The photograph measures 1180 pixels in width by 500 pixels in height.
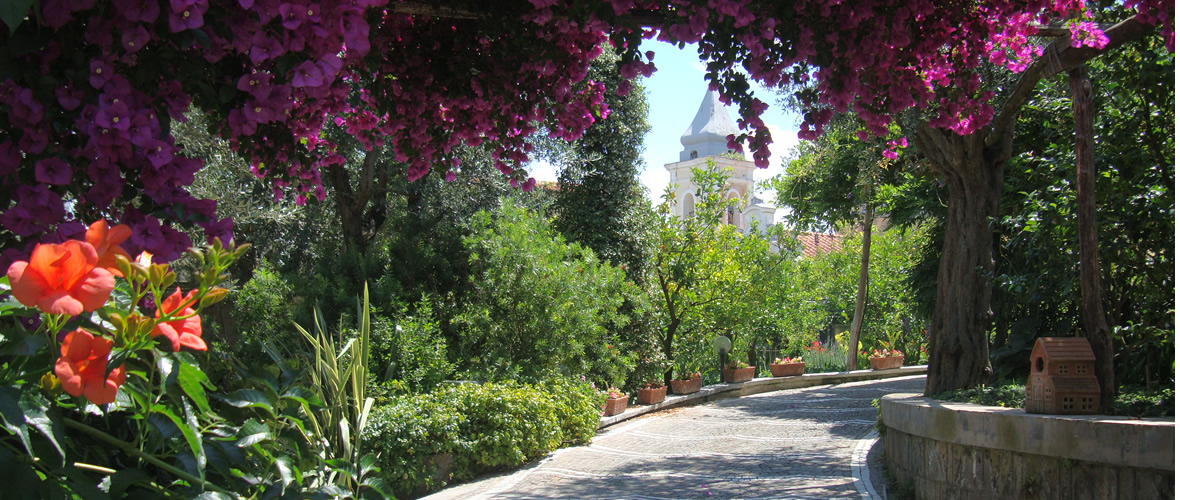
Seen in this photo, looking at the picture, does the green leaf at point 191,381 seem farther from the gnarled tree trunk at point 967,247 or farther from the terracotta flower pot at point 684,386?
the terracotta flower pot at point 684,386

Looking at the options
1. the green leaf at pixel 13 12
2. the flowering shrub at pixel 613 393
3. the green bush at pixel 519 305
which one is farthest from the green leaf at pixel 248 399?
the flowering shrub at pixel 613 393

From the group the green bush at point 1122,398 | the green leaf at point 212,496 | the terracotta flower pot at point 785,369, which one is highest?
the green leaf at point 212,496

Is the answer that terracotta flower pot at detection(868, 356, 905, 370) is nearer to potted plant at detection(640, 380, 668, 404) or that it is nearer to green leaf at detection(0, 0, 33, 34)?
potted plant at detection(640, 380, 668, 404)

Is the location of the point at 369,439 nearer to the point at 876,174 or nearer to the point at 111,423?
the point at 111,423

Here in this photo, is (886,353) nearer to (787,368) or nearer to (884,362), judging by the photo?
(884,362)

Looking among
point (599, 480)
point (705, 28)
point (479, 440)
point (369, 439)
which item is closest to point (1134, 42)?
point (705, 28)

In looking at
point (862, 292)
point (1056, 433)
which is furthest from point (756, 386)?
point (1056, 433)

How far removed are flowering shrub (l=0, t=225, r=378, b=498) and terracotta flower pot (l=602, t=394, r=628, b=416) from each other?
9.85 m

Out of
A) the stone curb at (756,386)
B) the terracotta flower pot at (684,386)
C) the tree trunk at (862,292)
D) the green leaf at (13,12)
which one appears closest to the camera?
the green leaf at (13,12)

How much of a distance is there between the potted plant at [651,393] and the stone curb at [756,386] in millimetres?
87

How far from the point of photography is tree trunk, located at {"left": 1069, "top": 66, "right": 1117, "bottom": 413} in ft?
16.6

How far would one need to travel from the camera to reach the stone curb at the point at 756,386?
12.0 m

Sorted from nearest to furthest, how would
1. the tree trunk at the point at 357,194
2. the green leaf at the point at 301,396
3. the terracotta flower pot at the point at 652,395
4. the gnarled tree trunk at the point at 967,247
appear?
1. the green leaf at the point at 301,396
2. the gnarled tree trunk at the point at 967,247
3. the tree trunk at the point at 357,194
4. the terracotta flower pot at the point at 652,395

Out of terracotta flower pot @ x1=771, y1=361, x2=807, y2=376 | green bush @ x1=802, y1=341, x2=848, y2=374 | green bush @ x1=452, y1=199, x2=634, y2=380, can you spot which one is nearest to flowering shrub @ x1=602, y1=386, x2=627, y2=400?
green bush @ x1=452, y1=199, x2=634, y2=380
